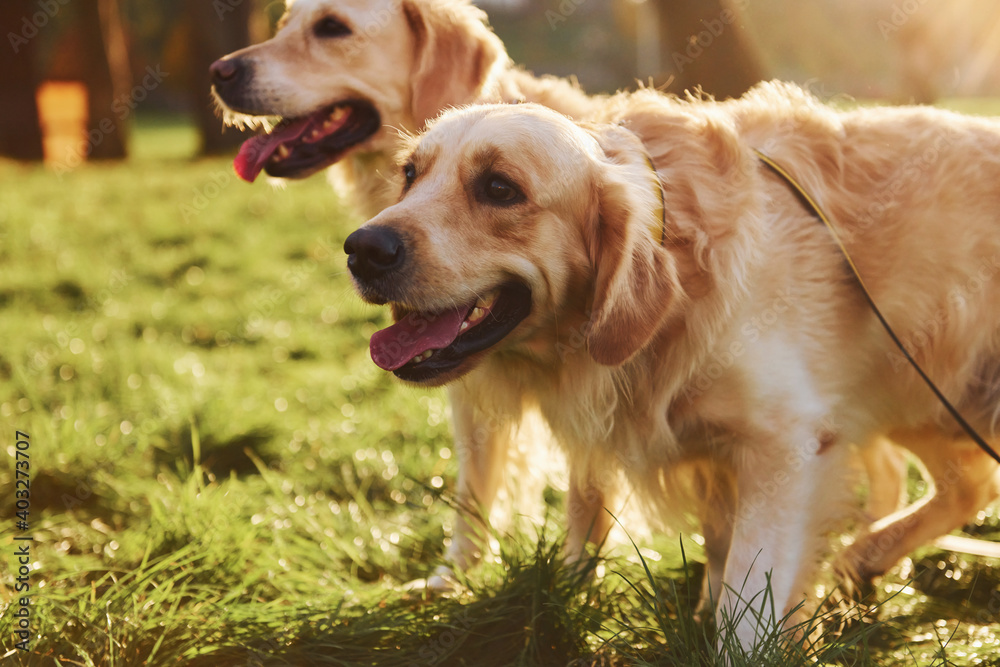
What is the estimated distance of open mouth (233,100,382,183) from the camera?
3102 mm

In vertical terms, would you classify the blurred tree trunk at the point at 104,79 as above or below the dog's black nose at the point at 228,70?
below

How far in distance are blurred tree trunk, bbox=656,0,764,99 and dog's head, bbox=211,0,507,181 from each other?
2.76 m

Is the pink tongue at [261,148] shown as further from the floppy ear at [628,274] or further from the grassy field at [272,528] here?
the floppy ear at [628,274]

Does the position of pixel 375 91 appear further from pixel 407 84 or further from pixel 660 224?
pixel 660 224

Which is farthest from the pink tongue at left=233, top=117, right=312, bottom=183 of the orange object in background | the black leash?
the orange object in background

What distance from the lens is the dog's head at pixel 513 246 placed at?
1.95 metres

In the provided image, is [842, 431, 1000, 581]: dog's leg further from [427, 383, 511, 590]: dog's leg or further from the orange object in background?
the orange object in background

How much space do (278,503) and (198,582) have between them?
21.1 inches

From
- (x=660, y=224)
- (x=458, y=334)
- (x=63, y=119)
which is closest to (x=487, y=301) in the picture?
(x=458, y=334)

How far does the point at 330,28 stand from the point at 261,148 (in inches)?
21.2

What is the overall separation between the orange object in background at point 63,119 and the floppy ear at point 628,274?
525 inches

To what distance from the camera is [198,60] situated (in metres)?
13.1

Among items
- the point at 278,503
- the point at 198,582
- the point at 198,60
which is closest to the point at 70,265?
the point at 278,503

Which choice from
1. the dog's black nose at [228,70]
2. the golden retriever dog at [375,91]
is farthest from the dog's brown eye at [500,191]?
the dog's black nose at [228,70]
